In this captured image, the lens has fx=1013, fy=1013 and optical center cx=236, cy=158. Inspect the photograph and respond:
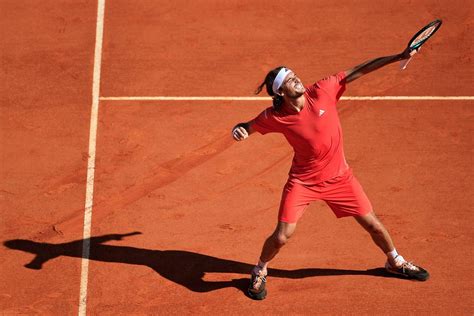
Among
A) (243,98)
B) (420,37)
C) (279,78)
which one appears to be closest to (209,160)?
(243,98)

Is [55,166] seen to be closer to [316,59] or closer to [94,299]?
[94,299]

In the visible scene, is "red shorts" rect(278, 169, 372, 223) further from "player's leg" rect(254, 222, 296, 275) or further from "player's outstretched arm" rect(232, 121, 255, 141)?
"player's outstretched arm" rect(232, 121, 255, 141)

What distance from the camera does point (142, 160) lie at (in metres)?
12.1

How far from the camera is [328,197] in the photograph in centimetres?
994

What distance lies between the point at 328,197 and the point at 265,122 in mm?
1008

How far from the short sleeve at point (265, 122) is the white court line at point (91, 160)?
261cm

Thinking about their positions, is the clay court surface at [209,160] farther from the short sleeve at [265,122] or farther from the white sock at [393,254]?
the short sleeve at [265,122]

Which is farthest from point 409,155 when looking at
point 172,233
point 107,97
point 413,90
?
point 107,97

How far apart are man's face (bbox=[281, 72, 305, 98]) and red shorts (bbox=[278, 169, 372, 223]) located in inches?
37.3

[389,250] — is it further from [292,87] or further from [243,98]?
[243,98]

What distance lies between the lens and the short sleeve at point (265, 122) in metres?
9.59

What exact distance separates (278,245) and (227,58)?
4380 mm

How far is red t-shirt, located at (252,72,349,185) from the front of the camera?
31.3ft

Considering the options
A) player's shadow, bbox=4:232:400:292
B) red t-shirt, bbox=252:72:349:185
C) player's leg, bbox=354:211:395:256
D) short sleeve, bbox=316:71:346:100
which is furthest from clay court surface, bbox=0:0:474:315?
short sleeve, bbox=316:71:346:100
